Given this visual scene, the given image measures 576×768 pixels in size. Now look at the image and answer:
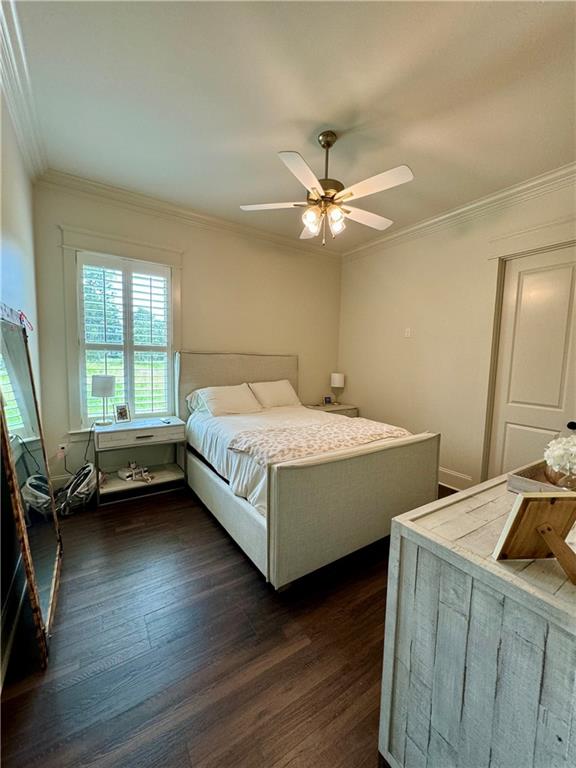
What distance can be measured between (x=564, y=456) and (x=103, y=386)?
3.10m

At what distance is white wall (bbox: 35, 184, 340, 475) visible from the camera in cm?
277

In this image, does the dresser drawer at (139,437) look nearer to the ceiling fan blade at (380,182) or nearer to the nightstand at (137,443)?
the nightstand at (137,443)

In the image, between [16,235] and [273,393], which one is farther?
[273,393]

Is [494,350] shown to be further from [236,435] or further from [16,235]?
[16,235]

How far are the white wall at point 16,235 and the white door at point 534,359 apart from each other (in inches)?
151

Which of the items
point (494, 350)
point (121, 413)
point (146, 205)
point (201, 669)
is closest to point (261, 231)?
point (146, 205)

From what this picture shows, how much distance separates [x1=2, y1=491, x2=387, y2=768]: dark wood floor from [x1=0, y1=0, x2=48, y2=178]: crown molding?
112 inches

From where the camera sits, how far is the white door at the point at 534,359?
8.54 feet

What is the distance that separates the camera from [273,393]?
12.3ft

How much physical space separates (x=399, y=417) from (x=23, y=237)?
3933 mm

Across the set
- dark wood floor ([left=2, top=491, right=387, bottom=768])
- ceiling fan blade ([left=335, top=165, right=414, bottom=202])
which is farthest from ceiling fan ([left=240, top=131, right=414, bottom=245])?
dark wood floor ([left=2, top=491, right=387, bottom=768])

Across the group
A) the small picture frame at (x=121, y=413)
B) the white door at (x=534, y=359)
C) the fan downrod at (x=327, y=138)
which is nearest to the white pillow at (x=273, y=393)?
A: the small picture frame at (x=121, y=413)

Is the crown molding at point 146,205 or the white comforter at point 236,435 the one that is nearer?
the white comforter at point 236,435

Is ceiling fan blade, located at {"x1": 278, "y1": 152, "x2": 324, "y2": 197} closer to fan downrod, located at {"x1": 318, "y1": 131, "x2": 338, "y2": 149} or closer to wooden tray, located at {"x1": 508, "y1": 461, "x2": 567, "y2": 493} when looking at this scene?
fan downrod, located at {"x1": 318, "y1": 131, "x2": 338, "y2": 149}
